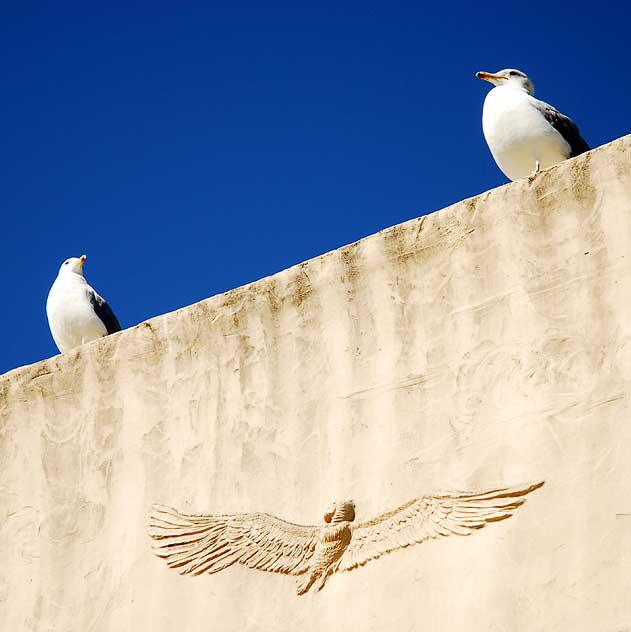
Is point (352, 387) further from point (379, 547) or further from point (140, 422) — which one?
point (140, 422)

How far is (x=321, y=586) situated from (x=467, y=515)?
0.92 meters

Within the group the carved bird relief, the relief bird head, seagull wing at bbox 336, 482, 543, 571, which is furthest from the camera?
the relief bird head

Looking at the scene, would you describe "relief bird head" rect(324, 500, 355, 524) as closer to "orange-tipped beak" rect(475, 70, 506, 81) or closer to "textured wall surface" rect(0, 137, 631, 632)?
"textured wall surface" rect(0, 137, 631, 632)

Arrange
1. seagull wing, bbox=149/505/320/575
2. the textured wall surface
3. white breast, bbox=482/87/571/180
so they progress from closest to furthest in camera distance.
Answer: the textured wall surface < seagull wing, bbox=149/505/320/575 < white breast, bbox=482/87/571/180

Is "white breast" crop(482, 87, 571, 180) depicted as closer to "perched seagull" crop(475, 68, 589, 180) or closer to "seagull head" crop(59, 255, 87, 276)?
"perched seagull" crop(475, 68, 589, 180)

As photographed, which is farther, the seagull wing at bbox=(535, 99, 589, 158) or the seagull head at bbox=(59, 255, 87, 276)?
the seagull head at bbox=(59, 255, 87, 276)

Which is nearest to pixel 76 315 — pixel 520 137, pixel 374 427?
pixel 374 427

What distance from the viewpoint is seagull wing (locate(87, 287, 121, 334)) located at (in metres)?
9.12

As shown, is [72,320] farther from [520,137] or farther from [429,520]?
[429,520]

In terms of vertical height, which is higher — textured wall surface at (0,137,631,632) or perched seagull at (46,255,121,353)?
perched seagull at (46,255,121,353)

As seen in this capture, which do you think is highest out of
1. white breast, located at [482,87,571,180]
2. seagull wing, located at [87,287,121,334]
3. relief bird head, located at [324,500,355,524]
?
seagull wing, located at [87,287,121,334]

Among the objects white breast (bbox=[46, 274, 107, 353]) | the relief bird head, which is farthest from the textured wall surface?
white breast (bbox=[46, 274, 107, 353])

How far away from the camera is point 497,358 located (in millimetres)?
6477

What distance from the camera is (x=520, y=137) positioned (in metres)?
7.34
